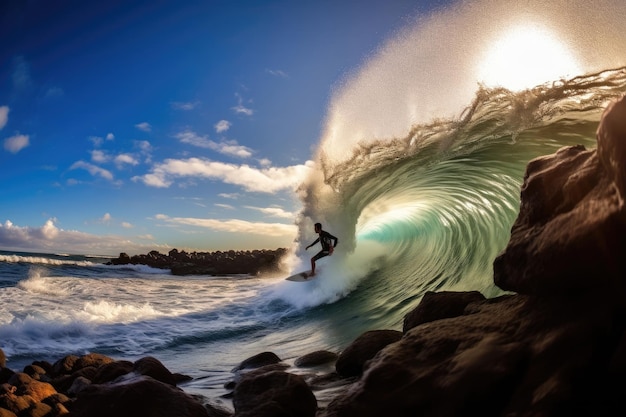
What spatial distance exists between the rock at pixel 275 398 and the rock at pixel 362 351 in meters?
1.27

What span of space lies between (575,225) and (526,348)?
95 centimetres

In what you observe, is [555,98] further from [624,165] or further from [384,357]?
[384,357]

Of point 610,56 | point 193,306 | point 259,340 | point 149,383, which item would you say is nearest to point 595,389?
point 149,383

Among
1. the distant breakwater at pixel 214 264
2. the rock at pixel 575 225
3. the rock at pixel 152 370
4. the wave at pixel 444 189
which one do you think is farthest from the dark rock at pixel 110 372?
the distant breakwater at pixel 214 264

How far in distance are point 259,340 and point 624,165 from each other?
26.5 ft

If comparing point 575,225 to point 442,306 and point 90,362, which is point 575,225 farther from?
point 90,362

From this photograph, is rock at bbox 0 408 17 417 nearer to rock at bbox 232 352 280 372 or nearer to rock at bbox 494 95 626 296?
rock at bbox 232 352 280 372

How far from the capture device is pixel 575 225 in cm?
304

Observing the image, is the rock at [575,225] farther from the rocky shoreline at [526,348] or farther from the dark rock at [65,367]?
the dark rock at [65,367]

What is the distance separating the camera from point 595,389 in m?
2.43

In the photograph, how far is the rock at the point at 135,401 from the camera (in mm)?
3574

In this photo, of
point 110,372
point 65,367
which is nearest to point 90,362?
point 65,367

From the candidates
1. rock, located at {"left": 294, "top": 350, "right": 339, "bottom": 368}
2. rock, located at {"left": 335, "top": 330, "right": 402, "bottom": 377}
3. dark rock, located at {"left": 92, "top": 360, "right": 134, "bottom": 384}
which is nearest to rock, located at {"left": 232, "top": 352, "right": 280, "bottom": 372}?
rock, located at {"left": 294, "top": 350, "right": 339, "bottom": 368}

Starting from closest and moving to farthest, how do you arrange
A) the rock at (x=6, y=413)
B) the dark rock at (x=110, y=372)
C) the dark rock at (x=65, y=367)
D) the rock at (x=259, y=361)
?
the rock at (x=6, y=413)
the dark rock at (x=110, y=372)
the dark rock at (x=65, y=367)
the rock at (x=259, y=361)
